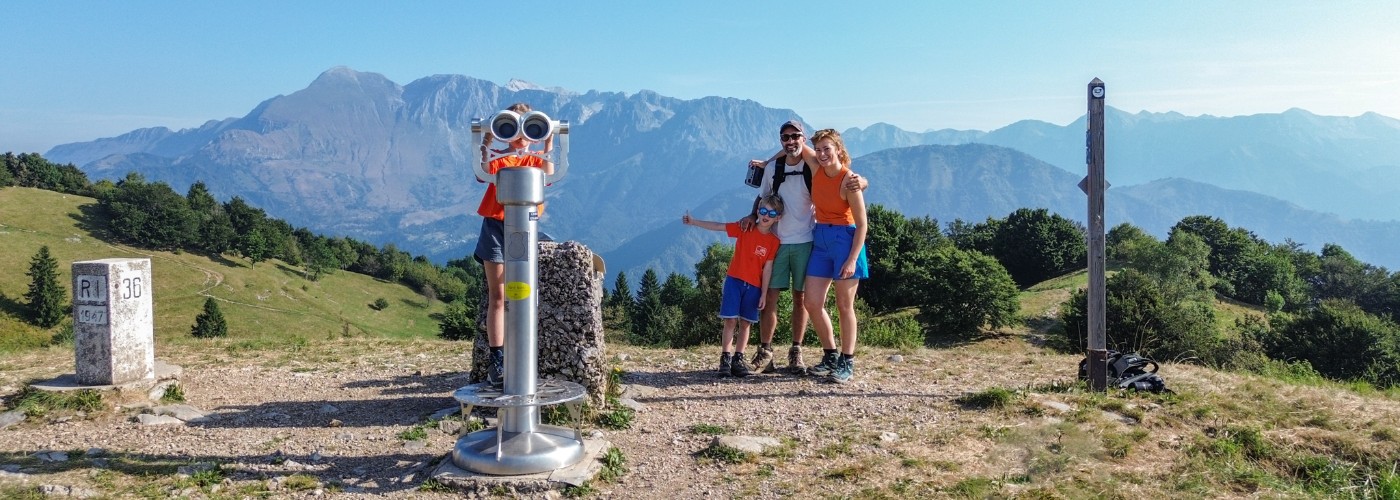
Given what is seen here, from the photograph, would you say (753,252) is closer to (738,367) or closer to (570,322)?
(738,367)

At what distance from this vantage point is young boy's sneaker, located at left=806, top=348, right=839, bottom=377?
8570 mm

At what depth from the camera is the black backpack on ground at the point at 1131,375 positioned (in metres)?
7.72

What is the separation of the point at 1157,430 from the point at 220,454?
751cm

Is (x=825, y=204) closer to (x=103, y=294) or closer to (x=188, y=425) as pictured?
(x=188, y=425)

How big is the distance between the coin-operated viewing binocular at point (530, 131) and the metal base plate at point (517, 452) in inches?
71.4

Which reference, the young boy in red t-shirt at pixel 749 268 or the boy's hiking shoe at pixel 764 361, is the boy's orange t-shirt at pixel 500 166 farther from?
the boy's hiking shoe at pixel 764 361

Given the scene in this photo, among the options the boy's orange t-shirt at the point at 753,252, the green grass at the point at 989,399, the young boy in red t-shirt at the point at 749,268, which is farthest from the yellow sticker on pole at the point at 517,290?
the green grass at the point at 989,399

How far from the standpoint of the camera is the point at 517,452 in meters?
5.30

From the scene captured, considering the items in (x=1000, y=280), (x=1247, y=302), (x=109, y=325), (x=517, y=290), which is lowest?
(x=1247, y=302)

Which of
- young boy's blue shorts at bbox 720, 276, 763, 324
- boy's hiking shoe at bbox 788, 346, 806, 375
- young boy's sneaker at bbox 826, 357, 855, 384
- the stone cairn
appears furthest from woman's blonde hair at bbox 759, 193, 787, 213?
the stone cairn

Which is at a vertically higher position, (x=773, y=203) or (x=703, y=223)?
(x=773, y=203)

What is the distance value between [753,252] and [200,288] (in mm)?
85308

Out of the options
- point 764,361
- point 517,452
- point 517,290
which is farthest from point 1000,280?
point 517,290

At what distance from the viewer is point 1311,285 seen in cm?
7162
